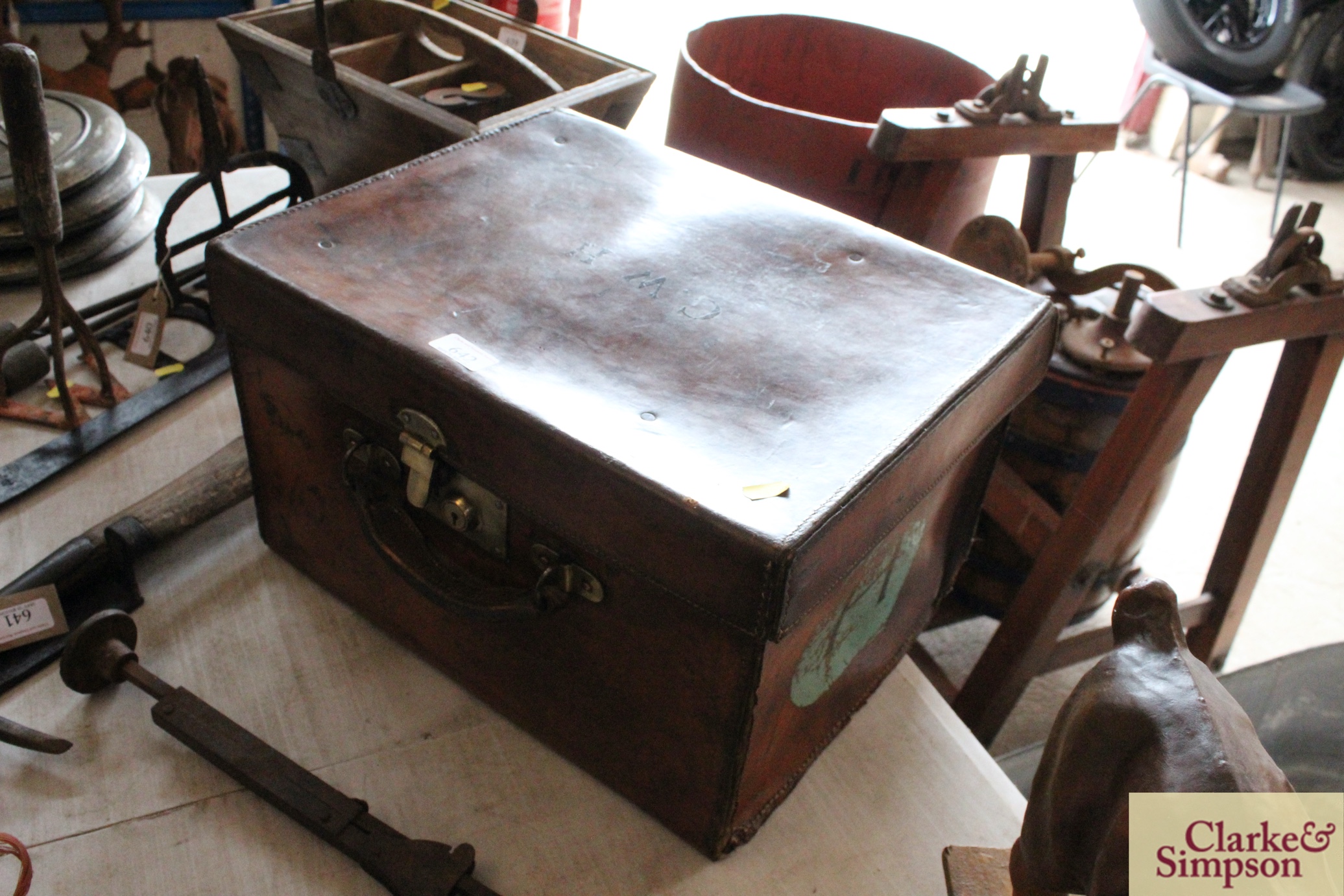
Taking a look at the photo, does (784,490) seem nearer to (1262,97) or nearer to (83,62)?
(83,62)

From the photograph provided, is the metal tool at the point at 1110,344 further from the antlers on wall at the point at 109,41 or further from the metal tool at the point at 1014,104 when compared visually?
the antlers on wall at the point at 109,41

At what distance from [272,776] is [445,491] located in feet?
0.93

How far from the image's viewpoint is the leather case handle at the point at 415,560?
2.80 feet

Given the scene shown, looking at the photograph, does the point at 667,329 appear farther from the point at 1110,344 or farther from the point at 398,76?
the point at 398,76

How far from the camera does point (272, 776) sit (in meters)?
0.89

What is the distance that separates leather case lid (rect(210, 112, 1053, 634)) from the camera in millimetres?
755

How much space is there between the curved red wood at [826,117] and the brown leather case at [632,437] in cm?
33

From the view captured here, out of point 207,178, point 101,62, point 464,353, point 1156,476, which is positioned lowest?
point 101,62

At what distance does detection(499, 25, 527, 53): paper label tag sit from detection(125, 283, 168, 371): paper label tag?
0.73 m

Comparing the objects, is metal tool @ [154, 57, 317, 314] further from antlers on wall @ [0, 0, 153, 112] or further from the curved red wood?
antlers on wall @ [0, 0, 153, 112]

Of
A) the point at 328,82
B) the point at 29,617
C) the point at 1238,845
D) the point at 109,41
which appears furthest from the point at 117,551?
the point at 109,41

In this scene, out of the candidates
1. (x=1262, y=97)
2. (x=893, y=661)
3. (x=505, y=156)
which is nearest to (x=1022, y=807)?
(x=893, y=661)

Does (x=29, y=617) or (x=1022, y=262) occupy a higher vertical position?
(x=1022, y=262)

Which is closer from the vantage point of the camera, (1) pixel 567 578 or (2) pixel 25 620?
(1) pixel 567 578
